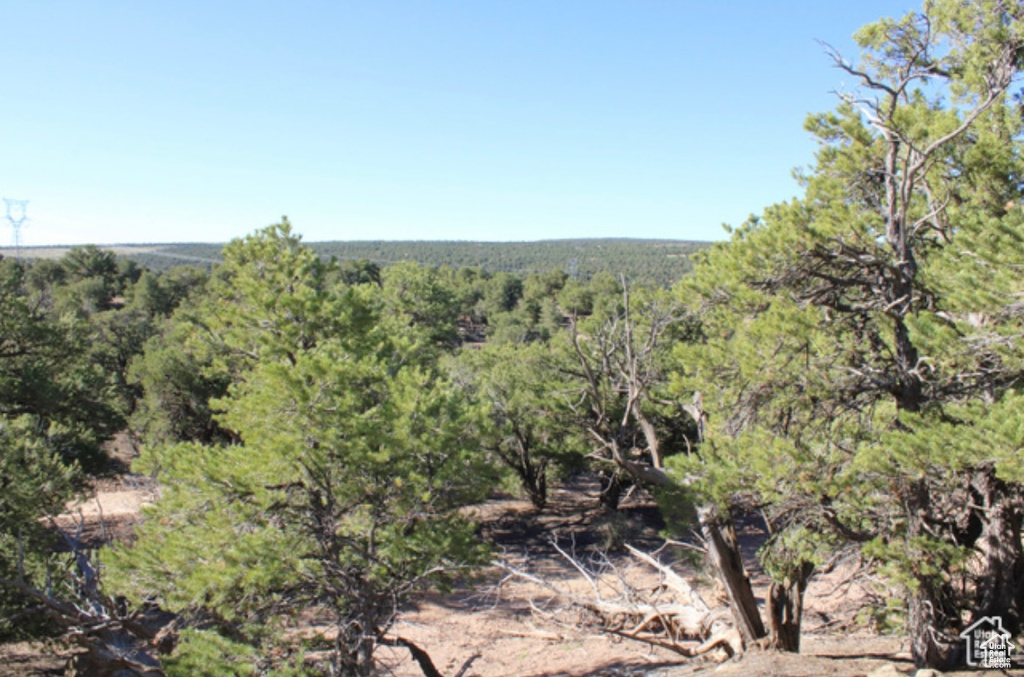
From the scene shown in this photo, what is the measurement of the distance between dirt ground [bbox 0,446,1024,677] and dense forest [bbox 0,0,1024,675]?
30.3 inches

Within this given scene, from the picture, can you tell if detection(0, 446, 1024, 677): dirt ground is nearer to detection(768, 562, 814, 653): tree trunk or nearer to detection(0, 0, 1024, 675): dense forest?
detection(768, 562, 814, 653): tree trunk

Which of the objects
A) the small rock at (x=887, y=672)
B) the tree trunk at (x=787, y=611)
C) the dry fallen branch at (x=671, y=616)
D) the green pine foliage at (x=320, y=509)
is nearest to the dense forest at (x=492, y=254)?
the dry fallen branch at (x=671, y=616)

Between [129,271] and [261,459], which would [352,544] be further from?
[129,271]

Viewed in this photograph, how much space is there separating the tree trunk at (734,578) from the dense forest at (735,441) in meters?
0.04

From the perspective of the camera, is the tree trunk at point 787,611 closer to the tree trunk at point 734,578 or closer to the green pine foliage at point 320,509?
the tree trunk at point 734,578

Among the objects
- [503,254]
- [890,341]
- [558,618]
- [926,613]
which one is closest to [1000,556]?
[926,613]

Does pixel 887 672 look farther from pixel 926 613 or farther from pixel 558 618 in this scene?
pixel 558 618

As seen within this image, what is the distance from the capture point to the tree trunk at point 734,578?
827 cm

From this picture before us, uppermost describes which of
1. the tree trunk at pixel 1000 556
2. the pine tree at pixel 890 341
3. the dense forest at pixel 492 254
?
the dense forest at pixel 492 254

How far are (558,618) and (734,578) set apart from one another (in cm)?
562

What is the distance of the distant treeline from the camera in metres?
123

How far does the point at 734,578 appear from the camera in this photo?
830cm

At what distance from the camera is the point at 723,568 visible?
827cm

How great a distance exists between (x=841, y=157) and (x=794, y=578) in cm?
532
